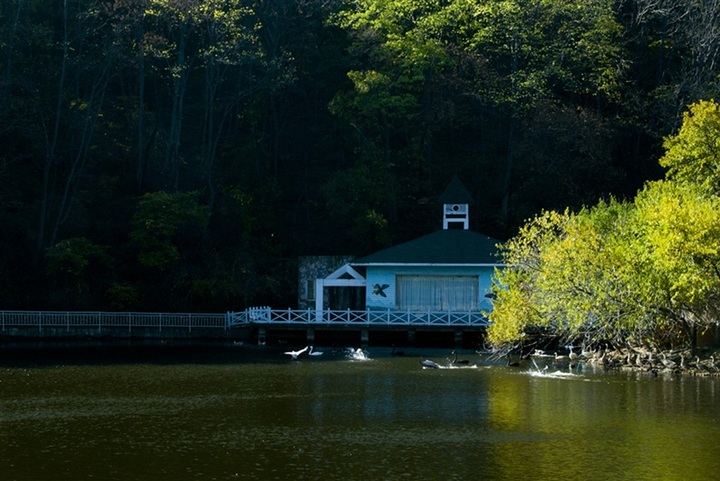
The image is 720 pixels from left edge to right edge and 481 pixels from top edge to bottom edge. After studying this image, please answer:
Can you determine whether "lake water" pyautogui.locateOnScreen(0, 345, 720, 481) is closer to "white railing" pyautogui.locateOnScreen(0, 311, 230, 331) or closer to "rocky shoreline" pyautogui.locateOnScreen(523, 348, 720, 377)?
"rocky shoreline" pyautogui.locateOnScreen(523, 348, 720, 377)

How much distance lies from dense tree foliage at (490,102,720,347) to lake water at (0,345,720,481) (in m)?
2.15

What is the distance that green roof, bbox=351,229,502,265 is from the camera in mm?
53906

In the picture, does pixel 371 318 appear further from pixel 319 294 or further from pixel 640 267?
pixel 640 267

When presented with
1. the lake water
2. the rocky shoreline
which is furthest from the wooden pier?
the lake water

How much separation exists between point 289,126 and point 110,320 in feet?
72.0

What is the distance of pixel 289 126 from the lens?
7281cm

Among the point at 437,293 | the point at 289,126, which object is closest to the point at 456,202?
the point at 437,293

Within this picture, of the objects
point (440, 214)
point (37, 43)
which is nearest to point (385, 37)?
point (440, 214)

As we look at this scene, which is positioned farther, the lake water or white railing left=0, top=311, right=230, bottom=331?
white railing left=0, top=311, right=230, bottom=331

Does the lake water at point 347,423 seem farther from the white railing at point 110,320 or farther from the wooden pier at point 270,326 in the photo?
the white railing at point 110,320

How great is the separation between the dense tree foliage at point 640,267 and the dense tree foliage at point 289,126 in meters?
16.5

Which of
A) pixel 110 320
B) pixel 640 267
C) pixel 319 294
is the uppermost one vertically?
pixel 640 267

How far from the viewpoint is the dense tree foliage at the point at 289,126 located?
59031mm

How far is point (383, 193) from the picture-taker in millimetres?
64688
